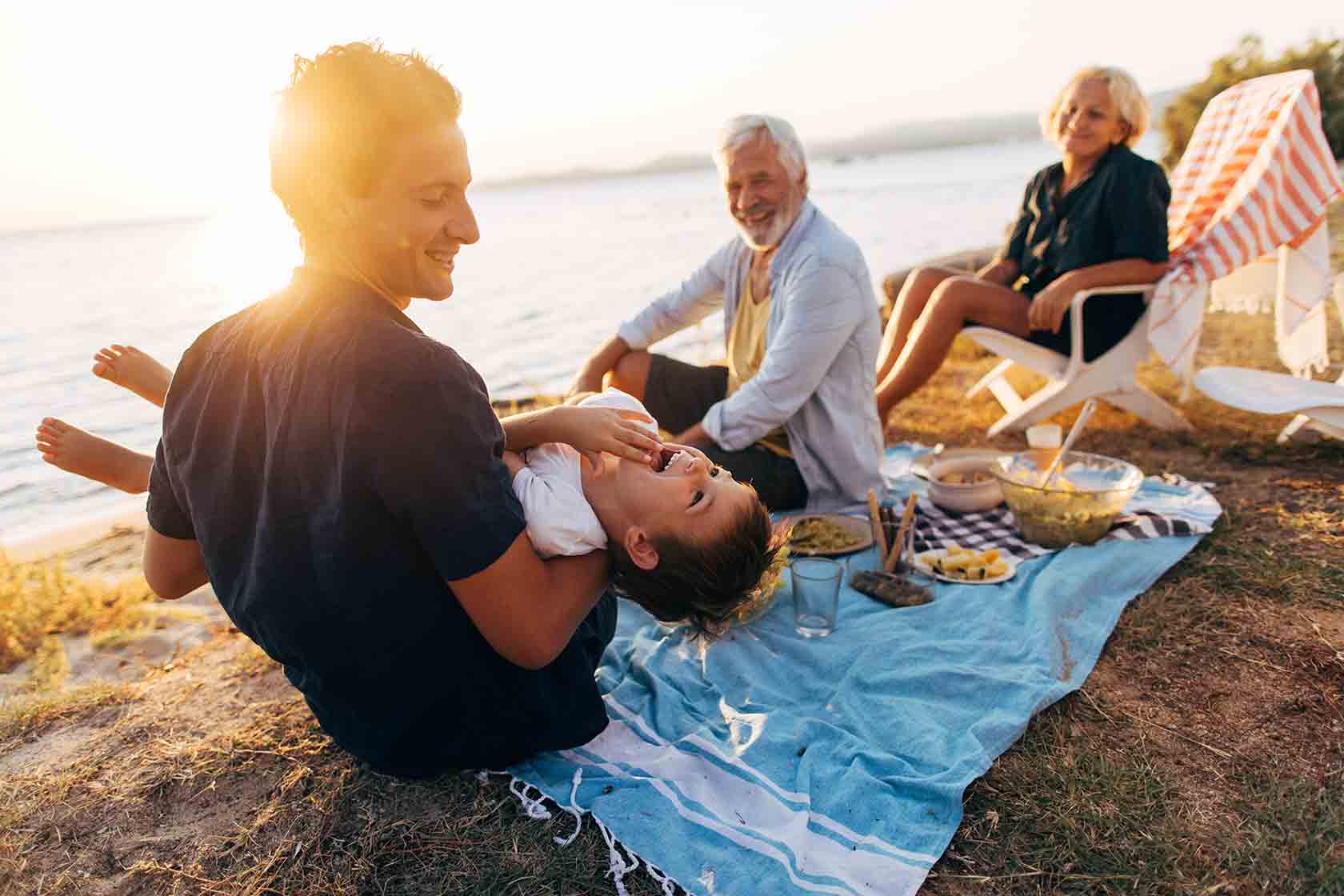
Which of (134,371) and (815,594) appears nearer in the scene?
(134,371)

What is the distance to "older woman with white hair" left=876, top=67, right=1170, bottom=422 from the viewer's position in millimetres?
4367

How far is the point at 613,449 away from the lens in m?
1.97

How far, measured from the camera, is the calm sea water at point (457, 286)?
663 centimetres

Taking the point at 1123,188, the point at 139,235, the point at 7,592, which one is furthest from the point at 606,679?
the point at 139,235

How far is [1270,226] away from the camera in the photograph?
4512mm

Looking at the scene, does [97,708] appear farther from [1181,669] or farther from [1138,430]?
[1138,430]

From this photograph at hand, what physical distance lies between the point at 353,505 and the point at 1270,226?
4879mm

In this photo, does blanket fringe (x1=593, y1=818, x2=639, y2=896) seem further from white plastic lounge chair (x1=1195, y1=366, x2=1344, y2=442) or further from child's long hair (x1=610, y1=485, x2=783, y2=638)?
white plastic lounge chair (x1=1195, y1=366, x2=1344, y2=442)

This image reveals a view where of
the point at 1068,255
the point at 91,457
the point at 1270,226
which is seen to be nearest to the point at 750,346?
the point at 1068,255

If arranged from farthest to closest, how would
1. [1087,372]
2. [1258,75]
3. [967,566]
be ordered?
[1258,75] < [1087,372] < [967,566]

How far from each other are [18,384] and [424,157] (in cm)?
789

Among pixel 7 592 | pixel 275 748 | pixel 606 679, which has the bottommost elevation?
pixel 606 679

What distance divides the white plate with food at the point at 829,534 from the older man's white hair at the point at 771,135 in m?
1.43

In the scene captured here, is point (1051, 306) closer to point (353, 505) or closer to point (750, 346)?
point (750, 346)
